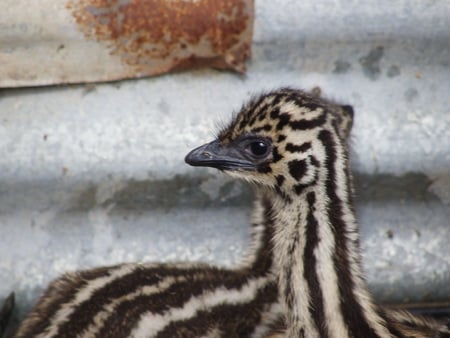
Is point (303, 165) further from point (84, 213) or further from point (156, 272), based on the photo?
point (84, 213)

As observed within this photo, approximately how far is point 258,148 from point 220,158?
0.41ft

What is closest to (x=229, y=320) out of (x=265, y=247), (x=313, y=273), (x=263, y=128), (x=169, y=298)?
(x=169, y=298)

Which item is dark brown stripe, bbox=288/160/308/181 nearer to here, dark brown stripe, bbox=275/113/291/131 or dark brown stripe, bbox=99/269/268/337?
dark brown stripe, bbox=275/113/291/131

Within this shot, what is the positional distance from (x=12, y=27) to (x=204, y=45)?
584 mm

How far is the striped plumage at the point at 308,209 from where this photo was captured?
2.68 metres

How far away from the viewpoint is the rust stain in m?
A: 3.26

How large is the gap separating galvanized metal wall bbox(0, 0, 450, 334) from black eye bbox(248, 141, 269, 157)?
0.51 metres

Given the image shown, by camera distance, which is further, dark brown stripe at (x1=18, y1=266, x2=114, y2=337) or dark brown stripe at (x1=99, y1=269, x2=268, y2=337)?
dark brown stripe at (x1=18, y1=266, x2=114, y2=337)

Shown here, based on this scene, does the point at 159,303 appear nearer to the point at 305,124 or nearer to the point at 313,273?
the point at 313,273

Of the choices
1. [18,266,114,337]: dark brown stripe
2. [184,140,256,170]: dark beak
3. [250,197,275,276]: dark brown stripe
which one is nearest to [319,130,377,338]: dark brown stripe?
[184,140,256,170]: dark beak

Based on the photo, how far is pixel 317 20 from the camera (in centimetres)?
332

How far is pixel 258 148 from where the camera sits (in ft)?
9.49

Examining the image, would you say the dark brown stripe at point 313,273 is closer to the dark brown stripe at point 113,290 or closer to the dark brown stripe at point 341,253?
the dark brown stripe at point 341,253

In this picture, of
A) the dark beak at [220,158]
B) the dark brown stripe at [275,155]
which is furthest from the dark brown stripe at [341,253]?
the dark beak at [220,158]
